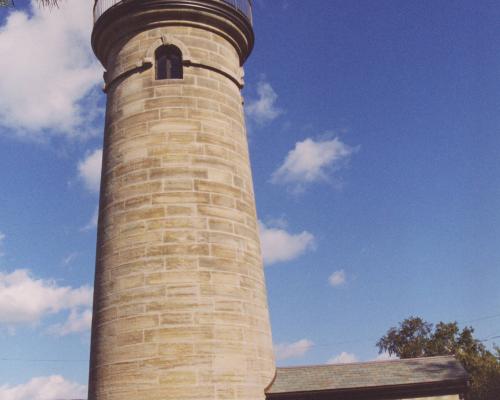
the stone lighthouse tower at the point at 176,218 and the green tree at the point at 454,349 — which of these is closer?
the stone lighthouse tower at the point at 176,218

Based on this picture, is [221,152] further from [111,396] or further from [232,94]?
[111,396]

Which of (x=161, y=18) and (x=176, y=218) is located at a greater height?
(x=161, y=18)

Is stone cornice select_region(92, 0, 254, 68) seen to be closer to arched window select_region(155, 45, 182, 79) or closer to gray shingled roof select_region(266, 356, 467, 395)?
arched window select_region(155, 45, 182, 79)

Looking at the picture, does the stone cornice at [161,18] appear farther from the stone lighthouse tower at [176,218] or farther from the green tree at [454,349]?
the green tree at [454,349]

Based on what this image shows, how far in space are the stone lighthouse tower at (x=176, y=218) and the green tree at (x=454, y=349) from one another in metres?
25.4

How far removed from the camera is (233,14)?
39.4 ft

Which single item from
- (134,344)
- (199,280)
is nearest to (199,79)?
(199,280)

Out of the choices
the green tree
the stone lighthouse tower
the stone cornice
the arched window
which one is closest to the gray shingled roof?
the stone lighthouse tower

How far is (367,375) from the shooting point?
9.89 meters

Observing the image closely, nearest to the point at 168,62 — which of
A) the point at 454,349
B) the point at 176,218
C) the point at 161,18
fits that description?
the point at 161,18

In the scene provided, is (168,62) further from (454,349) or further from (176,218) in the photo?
(454,349)

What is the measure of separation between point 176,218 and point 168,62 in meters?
3.69

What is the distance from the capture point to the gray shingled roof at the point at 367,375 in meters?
9.58

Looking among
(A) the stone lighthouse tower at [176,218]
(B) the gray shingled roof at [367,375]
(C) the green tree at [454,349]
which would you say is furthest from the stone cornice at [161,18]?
(C) the green tree at [454,349]
